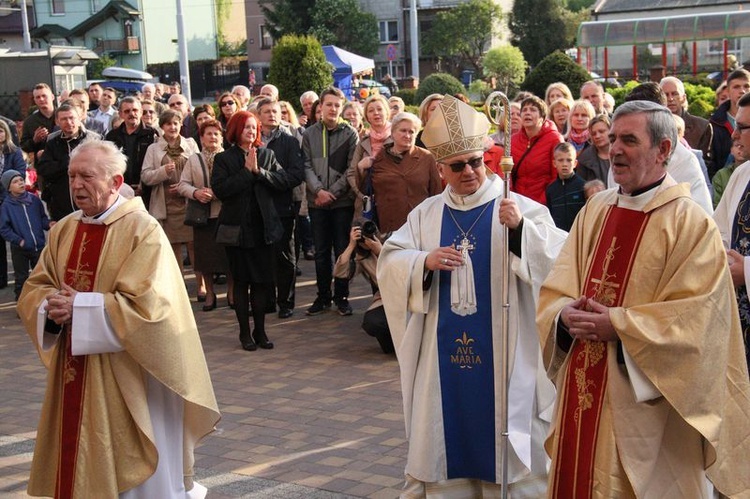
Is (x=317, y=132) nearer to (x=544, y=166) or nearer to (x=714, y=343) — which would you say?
(x=544, y=166)

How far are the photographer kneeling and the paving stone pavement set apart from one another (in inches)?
7.5

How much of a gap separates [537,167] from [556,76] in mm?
11766

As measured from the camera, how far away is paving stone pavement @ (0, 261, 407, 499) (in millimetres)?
6102

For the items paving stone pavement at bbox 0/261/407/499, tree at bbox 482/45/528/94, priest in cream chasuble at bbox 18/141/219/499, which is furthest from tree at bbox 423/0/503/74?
priest in cream chasuble at bbox 18/141/219/499

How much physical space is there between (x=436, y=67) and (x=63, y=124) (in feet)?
161

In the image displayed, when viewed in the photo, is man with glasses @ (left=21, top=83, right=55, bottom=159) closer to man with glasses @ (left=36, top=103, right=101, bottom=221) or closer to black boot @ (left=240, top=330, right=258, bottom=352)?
man with glasses @ (left=36, top=103, right=101, bottom=221)

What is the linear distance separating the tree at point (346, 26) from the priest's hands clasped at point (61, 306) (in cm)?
5075

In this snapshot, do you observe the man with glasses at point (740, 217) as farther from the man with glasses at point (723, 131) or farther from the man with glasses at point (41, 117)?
the man with glasses at point (41, 117)

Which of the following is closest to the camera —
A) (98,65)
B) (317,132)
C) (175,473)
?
(175,473)

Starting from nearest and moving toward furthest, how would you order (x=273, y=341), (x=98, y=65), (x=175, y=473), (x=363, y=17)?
(x=175, y=473)
(x=273, y=341)
(x=98, y=65)
(x=363, y=17)

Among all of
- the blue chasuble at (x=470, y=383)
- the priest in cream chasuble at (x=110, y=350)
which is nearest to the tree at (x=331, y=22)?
the blue chasuble at (x=470, y=383)

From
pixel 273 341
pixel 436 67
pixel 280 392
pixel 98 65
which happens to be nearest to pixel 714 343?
pixel 280 392

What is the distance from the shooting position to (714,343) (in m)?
3.91

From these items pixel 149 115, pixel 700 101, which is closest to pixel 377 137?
pixel 149 115
